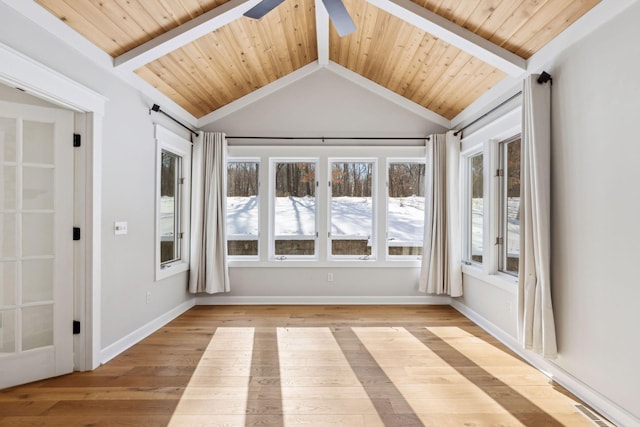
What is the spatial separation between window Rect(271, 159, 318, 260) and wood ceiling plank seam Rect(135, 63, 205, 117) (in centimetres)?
136

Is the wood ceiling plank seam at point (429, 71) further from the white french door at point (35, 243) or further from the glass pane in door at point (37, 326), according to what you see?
the glass pane in door at point (37, 326)

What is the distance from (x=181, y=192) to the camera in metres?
4.32

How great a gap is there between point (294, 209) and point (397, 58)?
2329 mm

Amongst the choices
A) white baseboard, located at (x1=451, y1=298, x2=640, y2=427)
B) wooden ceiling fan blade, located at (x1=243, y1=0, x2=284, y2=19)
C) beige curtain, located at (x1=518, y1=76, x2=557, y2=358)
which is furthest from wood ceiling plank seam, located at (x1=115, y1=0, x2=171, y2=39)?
white baseboard, located at (x1=451, y1=298, x2=640, y2=427)

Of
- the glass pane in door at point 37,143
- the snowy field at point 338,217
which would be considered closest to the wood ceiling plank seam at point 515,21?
the snowy field at point 338,217

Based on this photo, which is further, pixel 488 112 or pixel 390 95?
pixel 390 95

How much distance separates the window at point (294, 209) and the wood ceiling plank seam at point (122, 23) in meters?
2.21

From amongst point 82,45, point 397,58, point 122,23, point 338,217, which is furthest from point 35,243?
point 397,58

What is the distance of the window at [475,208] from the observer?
397 cm

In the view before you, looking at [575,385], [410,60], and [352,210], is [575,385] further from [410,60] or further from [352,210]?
[410,60]

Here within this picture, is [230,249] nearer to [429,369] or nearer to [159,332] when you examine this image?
[159,332]

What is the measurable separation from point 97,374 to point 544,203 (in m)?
3.67

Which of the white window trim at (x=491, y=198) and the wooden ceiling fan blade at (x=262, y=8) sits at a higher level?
the wooden ceiling fan blade at (x=262, y=8)

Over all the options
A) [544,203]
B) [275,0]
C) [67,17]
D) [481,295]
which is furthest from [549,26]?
[67,17]
